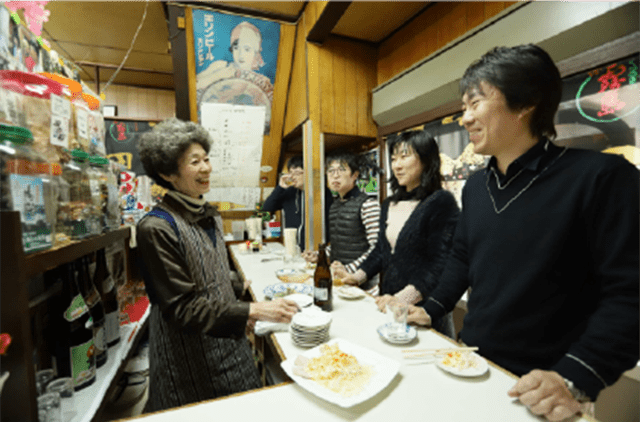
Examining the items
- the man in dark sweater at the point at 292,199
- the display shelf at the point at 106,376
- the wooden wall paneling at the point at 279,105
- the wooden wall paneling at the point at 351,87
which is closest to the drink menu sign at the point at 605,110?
the wooden wall paneling at the point at 351,87

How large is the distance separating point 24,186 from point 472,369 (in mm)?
1337

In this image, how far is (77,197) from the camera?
112 centimetres

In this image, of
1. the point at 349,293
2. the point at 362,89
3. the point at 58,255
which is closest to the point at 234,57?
the point at 362,89

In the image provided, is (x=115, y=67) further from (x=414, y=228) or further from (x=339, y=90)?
(x=414, y=228)

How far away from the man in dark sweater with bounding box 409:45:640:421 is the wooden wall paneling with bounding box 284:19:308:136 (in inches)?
92.0

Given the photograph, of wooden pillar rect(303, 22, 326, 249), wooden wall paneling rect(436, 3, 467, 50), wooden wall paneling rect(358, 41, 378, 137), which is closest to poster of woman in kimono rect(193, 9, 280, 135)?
wooden pillar rect(303, 22, 326, 249)

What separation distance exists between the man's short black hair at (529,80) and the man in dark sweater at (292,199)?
242cm

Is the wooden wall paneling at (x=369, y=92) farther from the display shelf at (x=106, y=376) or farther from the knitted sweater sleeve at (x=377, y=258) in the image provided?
the display shelf at (x=106, y=376)

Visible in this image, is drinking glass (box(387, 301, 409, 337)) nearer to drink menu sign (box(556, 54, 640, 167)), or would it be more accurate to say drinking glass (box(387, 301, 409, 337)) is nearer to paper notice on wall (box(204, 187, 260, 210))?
drink menu sign (box(556, 54, 640, 167))

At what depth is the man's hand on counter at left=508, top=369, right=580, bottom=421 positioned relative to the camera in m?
0.71

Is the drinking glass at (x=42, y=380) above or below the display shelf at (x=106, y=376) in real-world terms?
above

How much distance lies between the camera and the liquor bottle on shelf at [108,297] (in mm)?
1356

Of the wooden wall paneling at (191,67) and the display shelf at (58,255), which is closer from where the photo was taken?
the display shelf at (58,255)

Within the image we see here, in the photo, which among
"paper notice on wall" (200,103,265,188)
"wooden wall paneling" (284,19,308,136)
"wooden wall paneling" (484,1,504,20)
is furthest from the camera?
"paper notice on wall" (200,103,265,188)
